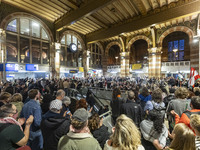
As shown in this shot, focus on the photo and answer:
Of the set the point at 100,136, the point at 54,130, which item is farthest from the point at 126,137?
the point at 54,130

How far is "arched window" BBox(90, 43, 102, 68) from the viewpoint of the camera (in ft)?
67.1

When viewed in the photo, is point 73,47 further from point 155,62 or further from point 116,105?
point 116,105

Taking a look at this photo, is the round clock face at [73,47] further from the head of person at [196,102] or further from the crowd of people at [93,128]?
the head of person at [196,102]

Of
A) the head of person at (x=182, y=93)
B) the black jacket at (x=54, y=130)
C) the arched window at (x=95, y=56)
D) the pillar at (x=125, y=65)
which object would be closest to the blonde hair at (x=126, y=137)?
the black jacket at (x=54, y=130)

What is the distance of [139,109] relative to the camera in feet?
8.87

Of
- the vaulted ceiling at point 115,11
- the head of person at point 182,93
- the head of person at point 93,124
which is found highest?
the vaulted ceiling at point 115,11

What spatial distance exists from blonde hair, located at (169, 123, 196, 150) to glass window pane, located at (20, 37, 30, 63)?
48.7 ft

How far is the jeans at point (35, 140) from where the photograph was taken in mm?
2264

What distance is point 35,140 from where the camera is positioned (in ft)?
7.69

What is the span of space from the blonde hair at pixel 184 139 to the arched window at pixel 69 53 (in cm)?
1640

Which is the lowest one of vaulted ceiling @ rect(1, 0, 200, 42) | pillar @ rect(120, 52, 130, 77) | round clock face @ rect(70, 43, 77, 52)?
pillar @ rect(120, 52, 130, 77)

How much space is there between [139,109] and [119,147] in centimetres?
183

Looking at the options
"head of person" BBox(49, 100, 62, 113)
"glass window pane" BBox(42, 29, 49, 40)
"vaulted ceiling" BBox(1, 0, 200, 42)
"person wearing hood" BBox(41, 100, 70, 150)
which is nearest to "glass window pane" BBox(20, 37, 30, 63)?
"glass window pane" BBox(42, 29, 49, 40)

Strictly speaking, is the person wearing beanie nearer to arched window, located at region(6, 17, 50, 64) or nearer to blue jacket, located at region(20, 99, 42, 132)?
blue jacket, located at region(20, 99, 42, 132)
